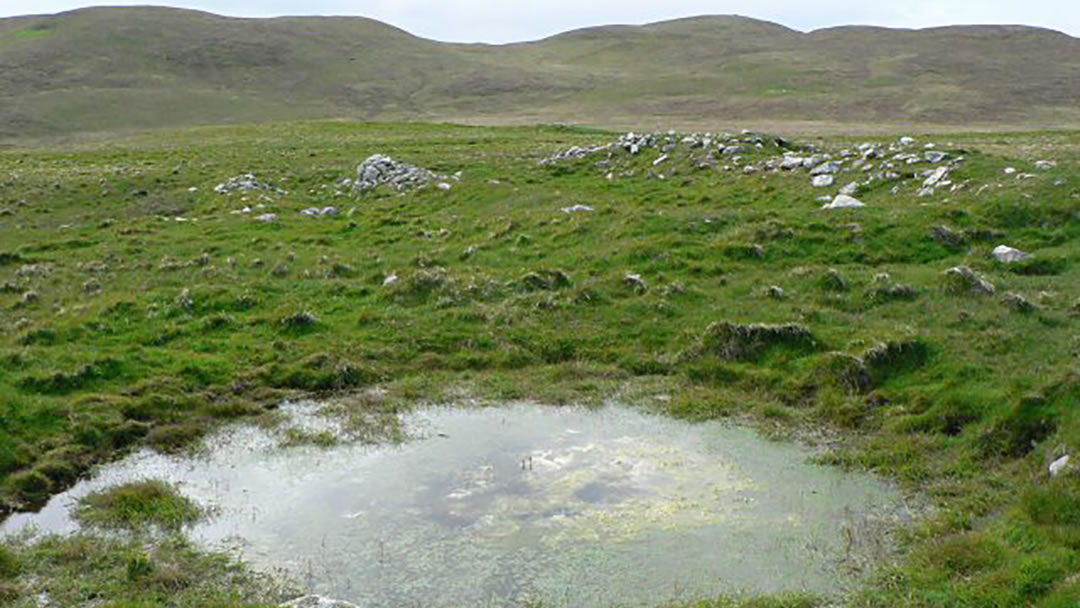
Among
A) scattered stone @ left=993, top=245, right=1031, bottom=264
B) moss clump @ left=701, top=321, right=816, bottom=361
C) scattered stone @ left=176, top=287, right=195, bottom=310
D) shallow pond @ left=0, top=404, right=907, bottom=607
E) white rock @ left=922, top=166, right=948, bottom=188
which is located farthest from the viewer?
white rock @ left=922, top=166, right=948, bottom=188

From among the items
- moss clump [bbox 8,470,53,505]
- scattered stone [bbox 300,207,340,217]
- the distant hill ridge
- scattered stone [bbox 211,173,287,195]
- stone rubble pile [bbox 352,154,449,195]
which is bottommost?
moss clump [bbox 8,470,53,505]

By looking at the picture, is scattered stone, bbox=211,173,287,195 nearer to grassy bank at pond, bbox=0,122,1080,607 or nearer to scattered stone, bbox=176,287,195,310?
grassy bank at pond, bbox=0,122,1080,607

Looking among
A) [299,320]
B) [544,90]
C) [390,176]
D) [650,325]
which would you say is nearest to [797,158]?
[650,325]

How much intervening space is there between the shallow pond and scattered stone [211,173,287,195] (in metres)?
29.4

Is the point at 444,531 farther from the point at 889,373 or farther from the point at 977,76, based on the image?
the point at 977,76

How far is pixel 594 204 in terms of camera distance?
34906 millimetres

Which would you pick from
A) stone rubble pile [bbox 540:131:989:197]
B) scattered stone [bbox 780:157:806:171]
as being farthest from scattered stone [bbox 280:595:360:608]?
scattered stone [bbox 780:157:806:171]

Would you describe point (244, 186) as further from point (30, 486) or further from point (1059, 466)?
point (1059, 466)

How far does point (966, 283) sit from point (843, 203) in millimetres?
8526

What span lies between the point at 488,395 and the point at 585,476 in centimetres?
468

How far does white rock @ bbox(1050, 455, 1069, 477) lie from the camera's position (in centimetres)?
1316

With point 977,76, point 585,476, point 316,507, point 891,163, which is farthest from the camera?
point 977,76

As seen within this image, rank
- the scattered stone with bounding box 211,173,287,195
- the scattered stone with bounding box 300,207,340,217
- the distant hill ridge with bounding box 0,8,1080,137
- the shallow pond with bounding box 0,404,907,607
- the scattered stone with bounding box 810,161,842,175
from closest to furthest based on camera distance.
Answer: the shallow pond with bounding box 0,404,907,607 → the scattered stone with bounding box 810,161,842,175 → the scattered stone with bounding box 300,207,340,217 → the scattered stone with bounding box 211,173,287,195 → the distant hill ridge with bounding box 0,8,1080,137

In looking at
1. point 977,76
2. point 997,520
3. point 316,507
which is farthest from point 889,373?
point 977,76
